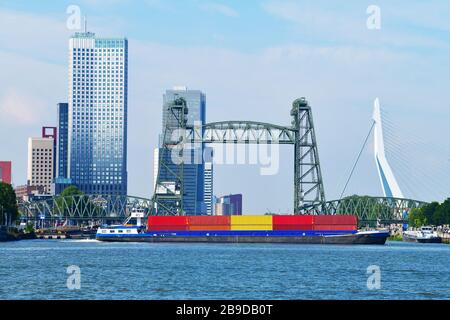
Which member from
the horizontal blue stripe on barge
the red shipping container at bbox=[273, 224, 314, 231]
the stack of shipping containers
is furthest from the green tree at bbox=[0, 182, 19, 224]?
the red shipping container at bbox=[273, 224, 314, 231]

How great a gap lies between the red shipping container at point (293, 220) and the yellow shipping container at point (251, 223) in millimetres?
1008

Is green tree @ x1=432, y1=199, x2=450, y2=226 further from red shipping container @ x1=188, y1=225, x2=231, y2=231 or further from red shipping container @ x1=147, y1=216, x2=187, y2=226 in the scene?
red shipping container @ x1=147, y1=216, x2=187, y2=226

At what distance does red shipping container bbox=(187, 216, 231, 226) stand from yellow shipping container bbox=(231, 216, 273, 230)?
2.83 ft

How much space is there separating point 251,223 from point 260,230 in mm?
1784

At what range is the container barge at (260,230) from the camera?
120375 mm

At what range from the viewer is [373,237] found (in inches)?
4771

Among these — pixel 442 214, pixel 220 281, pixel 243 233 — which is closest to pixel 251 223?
pixel 243 233

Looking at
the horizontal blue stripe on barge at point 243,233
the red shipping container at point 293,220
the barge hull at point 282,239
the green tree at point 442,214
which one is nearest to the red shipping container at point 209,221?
the horizontal blue stripe on barge at point 243,233

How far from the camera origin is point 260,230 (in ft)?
401

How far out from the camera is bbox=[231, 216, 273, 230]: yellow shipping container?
400 feet

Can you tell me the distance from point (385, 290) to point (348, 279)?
7.61 m

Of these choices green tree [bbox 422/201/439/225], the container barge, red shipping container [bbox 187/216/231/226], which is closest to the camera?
the container barge
